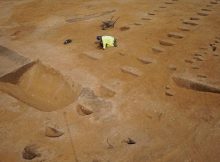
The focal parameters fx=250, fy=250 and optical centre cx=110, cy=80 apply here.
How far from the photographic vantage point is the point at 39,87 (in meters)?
4.65

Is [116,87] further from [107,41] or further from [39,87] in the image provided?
[39,87]

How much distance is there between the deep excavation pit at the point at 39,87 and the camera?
418 centimetres

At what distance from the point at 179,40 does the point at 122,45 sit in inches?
44.4

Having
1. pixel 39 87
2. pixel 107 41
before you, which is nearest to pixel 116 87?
pixel 107 41

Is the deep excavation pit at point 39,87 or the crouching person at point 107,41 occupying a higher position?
the crouching person at point 107,41

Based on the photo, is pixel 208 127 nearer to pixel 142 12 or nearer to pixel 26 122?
pixel 26 122

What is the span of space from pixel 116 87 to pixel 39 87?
156cm

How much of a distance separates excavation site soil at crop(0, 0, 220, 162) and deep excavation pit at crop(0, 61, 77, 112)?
2 centimetres

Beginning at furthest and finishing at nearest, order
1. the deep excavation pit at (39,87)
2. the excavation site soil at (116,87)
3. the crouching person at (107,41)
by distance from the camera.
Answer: the crouching person at (107,41) → the deep excavation pit at (39,87) → the excavation site soil at (116,87)

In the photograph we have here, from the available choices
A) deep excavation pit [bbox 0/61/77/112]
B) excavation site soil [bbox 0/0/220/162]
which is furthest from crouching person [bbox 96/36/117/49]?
deep excavation pit [bbox 0/61/77/112]

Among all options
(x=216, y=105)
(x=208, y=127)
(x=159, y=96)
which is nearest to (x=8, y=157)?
(x=159, y=96)

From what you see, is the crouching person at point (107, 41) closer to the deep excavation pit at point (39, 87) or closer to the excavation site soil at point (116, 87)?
the excavation site soil at point (116, 87)

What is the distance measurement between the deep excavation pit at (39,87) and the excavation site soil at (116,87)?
19mm

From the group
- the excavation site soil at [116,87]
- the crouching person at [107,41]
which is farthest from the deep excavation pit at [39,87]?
the crouching person at [107,41]
